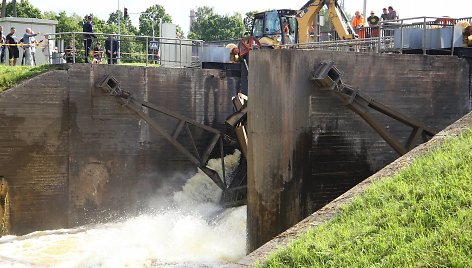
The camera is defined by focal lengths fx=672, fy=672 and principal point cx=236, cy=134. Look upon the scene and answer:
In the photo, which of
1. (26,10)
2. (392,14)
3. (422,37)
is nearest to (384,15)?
(392,14)

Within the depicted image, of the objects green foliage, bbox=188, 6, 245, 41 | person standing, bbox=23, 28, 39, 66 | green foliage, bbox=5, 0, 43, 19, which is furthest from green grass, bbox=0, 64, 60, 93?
green foliage, bbox=188, 6, 245, 41

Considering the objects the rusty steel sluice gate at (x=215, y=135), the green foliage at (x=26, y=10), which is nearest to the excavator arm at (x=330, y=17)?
the rusty steel sluice gate at (x=215, y=135)

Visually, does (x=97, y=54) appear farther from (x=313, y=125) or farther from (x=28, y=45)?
(x=313, y=125)

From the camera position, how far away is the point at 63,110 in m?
17.0

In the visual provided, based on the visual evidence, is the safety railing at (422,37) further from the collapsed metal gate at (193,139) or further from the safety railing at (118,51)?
the safety railing at (118,51)

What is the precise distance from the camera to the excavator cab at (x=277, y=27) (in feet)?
78.5

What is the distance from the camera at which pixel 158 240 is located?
16328 mm

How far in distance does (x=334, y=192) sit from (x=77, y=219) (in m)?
7.23

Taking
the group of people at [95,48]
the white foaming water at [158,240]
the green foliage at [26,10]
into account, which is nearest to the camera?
the white foaming water at [158,240]

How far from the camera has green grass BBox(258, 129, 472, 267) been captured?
6.10 m

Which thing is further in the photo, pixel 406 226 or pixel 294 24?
pixel 294 24

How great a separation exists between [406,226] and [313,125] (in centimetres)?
631

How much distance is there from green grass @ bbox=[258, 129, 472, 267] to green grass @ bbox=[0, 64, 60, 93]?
1122cm

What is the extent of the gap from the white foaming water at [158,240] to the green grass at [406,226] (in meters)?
6.32
